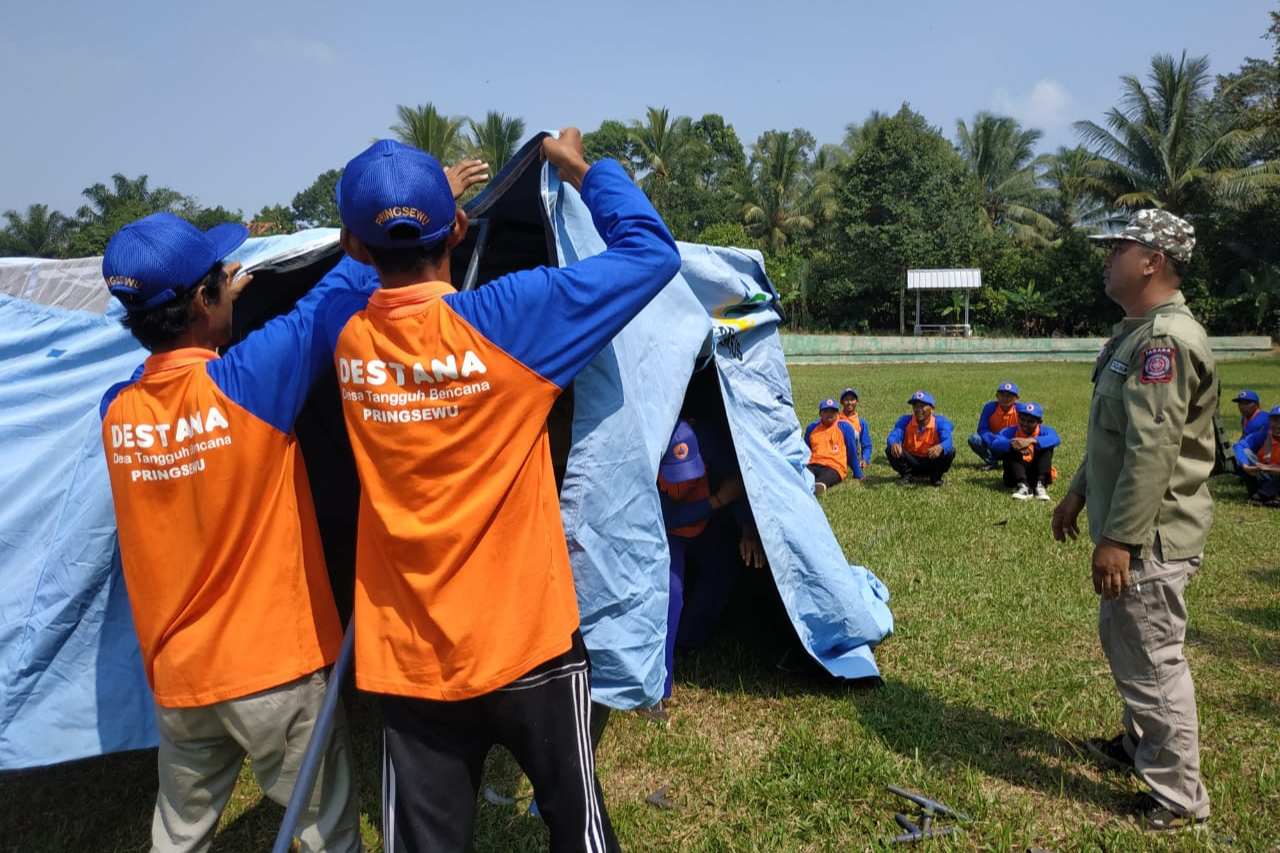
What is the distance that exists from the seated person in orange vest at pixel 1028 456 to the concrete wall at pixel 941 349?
22494 millimetres

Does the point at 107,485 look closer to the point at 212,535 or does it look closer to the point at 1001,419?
the point at 212,535

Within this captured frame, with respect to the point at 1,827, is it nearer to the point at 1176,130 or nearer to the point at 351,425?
the point at 351,425

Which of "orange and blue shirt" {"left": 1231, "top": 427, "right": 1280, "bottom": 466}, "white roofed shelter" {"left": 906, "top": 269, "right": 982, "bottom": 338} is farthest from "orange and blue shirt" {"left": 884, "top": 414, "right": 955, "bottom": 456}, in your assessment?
"white roofed shelter" {"left": 906, "top": 269, "right": 982, "bottom": 338}

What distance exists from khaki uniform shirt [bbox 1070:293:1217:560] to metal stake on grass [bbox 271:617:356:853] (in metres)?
2.60

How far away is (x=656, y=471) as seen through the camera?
302 centimetres

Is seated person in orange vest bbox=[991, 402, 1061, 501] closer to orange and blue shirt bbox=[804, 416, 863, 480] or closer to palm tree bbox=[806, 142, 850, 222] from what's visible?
orange and blue shirt bbox=[804, 416, 863, 480]

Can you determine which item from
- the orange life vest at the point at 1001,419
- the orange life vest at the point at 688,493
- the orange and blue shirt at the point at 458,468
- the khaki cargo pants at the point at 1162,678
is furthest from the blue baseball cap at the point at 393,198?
the orange life vest at the point at 1001,419

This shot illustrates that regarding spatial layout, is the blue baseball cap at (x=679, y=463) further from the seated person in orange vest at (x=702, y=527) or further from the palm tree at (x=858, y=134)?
the palm tree at (x=858, y=134)

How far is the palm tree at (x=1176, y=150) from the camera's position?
3347cm

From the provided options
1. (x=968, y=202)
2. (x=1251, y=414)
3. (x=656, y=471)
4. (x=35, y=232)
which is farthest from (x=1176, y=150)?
(x=35, y=232)

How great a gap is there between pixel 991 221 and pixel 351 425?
48.8 m

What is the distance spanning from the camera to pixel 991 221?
46.0 metres

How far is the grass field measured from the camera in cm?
337

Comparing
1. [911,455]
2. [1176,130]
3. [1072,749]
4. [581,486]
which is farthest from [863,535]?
[1176,130]
